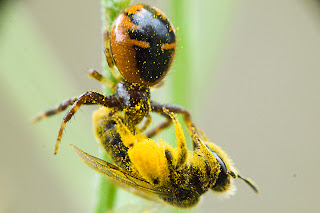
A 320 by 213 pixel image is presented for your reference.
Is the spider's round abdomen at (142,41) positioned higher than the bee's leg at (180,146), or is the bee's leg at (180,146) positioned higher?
the spider's round abdomen at (142,41)

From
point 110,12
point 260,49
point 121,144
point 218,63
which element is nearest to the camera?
point 110,12

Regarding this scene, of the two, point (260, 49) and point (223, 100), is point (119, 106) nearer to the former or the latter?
point (223, 100)

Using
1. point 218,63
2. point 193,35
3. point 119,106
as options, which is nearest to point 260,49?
point 218,63

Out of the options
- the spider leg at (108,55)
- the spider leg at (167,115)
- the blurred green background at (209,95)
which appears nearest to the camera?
the spider leg at (108,55)

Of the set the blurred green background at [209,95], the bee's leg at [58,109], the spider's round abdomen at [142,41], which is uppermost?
the spider's round abdomen at [142,41]

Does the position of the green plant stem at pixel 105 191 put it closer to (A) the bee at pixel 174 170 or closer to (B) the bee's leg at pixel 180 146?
(A) the bee at pixel 174 170

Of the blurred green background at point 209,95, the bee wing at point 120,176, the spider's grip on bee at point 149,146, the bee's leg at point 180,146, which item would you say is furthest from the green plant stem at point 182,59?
the bee wing at point 120,176

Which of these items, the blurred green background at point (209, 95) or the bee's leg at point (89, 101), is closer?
the bee's leg at point (89, 101)
